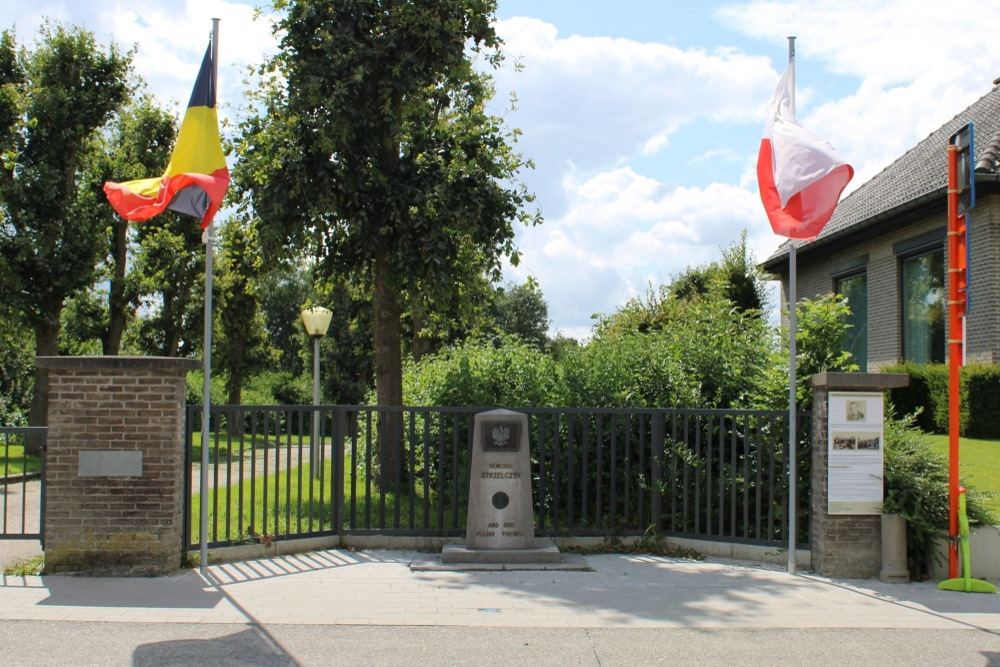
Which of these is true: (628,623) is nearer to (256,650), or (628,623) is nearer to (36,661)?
(256,650)

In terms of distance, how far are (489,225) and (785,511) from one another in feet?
18.6

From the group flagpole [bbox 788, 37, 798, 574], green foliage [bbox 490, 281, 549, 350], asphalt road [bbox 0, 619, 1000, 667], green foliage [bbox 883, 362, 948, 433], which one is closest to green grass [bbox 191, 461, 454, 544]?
asphalt road [bbox 0, 619, 1000, 667]

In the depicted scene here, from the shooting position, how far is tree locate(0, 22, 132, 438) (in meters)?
21.2

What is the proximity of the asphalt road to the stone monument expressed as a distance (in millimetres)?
2302

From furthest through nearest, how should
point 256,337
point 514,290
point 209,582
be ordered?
1. point 514,290
2. point 256,337
3. point 209,582

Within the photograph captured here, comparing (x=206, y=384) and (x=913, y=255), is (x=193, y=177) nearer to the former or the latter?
(x=206, y=384)

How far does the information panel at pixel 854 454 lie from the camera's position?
798 cm

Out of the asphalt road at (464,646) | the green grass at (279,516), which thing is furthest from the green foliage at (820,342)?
the green grass at (279,516)

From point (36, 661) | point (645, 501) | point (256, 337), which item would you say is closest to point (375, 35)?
point (645, 501)

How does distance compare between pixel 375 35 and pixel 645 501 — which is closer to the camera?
pixel 645 501

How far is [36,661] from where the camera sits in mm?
5266

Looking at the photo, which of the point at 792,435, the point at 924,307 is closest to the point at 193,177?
the point at 792,435

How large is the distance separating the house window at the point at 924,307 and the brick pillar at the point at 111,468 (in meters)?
13.8

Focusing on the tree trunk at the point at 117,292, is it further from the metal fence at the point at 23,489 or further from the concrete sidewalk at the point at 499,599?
the concrete sidewalk at the point at 499,599
